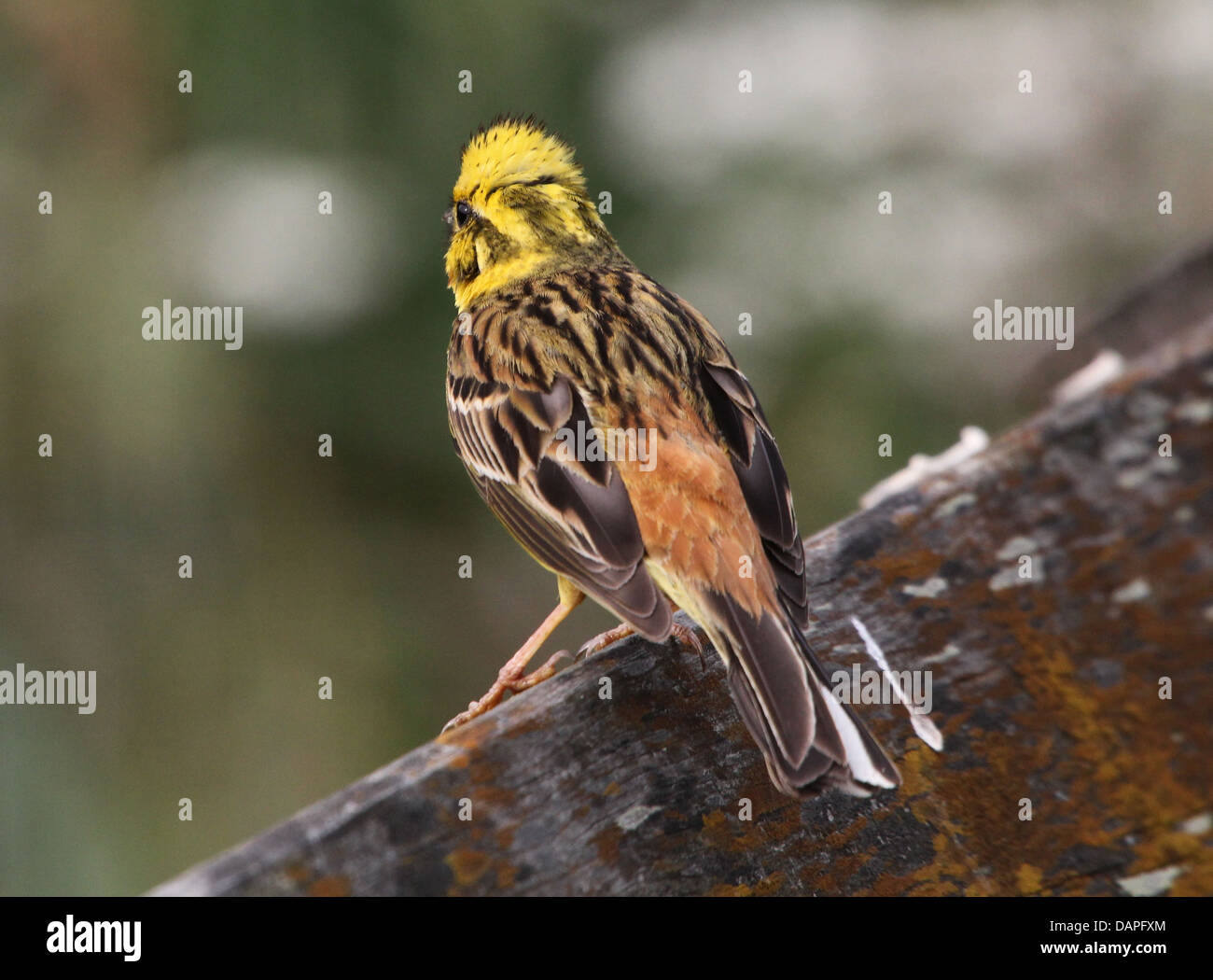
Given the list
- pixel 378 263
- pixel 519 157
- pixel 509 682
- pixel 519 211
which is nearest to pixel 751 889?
pixel 509 682

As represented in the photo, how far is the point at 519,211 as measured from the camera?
15.9 ft

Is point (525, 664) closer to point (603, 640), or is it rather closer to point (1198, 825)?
point (603, 640)

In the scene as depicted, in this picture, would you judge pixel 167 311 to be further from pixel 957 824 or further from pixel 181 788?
pixel 957 824

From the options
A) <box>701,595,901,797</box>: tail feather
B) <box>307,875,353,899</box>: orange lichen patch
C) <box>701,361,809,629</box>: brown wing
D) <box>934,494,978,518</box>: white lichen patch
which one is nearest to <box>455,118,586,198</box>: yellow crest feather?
<box>701,361,809,629</box>: brown wing

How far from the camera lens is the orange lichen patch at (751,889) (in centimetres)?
205

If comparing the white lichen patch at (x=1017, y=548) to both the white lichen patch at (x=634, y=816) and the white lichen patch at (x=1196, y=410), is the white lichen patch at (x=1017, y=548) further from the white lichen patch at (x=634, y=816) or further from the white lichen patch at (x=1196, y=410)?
the white lichen patch at (x=634, y=816)

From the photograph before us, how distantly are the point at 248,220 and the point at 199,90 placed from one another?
3.42 feet

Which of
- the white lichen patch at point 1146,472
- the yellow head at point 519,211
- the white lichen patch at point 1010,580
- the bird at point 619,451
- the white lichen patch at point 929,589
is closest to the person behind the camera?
the white lichen patch at point 1146,472

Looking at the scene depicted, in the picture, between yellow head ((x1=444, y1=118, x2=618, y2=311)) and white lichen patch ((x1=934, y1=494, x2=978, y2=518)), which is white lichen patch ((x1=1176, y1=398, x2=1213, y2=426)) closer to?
white lichen patch ((x1=934, y1=494, x2=978, y2=518))

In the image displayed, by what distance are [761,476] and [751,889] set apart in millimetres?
1581

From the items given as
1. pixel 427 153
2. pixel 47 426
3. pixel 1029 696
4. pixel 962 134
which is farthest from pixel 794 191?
pixel 1029 696

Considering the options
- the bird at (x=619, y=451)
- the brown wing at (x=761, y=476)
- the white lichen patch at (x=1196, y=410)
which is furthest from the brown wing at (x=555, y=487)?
the white lichen patch at (x=1196, y=410)

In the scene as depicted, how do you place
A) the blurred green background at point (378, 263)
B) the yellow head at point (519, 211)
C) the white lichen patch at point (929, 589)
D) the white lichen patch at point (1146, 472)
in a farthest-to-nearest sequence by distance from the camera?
the blurred green background at point (378, 263) < the yellow head at point (519, 211) < the white lichen patch at point (929, 589) < the white lichen patch at point (1146, 472)

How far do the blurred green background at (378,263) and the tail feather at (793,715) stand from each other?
5.35 metres
